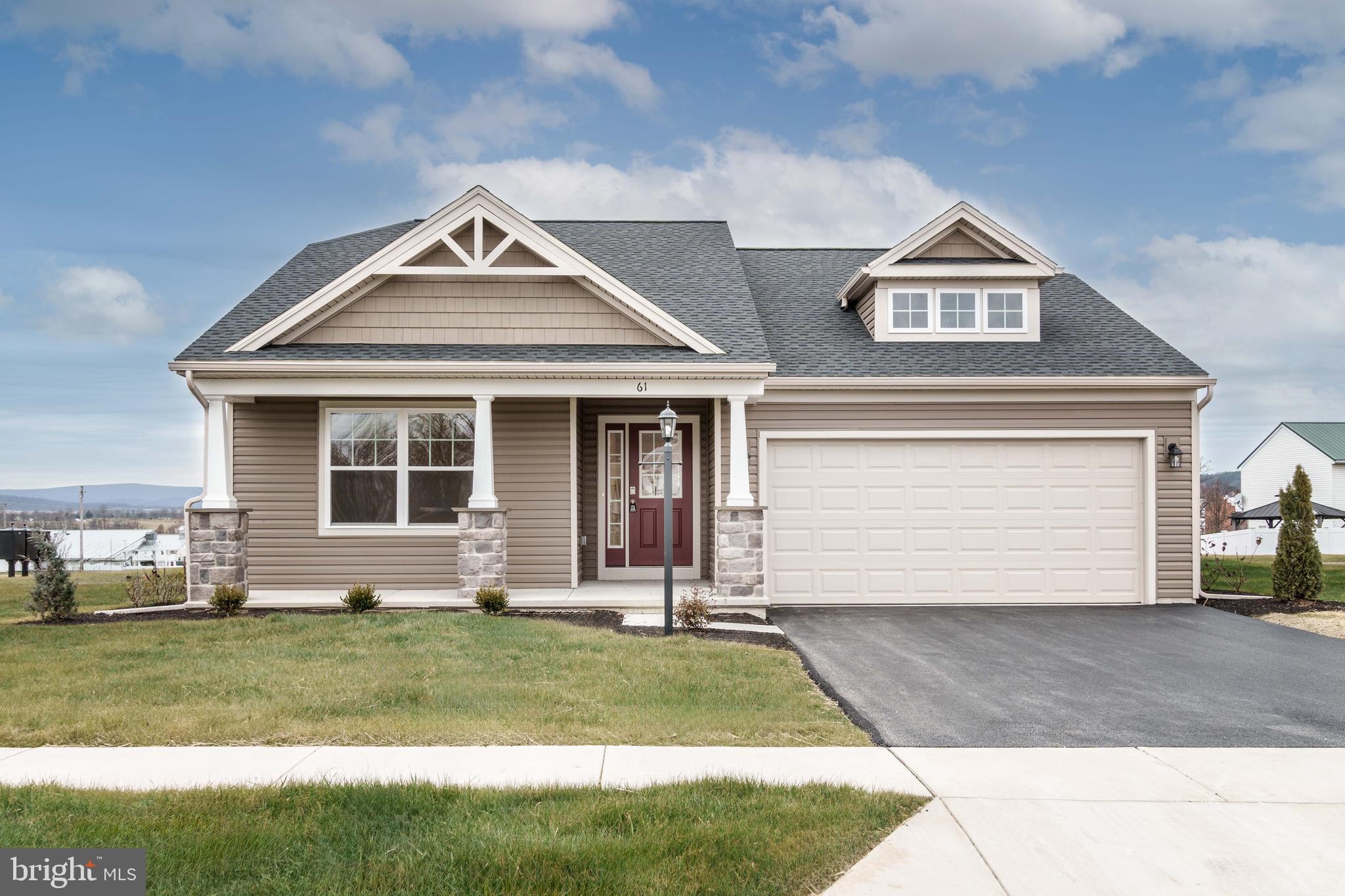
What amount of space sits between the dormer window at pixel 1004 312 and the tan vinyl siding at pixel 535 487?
6584 mm

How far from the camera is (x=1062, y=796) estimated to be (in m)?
4.07

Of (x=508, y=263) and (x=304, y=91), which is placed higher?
(x=304, y=91)

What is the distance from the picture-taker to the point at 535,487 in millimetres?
11656

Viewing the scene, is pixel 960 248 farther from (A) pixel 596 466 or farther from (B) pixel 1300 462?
→ (B) pixel 1300 462

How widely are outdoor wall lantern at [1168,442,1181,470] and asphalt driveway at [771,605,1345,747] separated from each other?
6.60 ft

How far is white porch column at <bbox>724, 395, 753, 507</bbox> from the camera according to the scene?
10.6m

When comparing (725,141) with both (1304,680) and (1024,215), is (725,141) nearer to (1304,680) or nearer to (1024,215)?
(1024,215)

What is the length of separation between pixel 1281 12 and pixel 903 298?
7.77m

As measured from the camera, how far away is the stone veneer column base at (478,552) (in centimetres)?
1055

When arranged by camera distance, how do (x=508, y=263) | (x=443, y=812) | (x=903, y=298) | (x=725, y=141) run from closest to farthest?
1. (x=443, y=812)
2. (x=508, y=263)
3. (x=903, y=298)
4. (x=725, y=141)

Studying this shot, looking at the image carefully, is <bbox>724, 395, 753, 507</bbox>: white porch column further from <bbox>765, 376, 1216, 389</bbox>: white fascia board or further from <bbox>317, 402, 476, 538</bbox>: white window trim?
<bbox>317, 402, 476, 538</bbox>: white window trim

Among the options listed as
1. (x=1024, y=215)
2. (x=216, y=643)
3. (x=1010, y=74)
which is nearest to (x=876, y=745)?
(x=216, y=643)

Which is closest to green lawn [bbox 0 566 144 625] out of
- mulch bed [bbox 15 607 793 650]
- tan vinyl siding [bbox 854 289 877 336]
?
mulch bed [bbox 15 607 793 650]

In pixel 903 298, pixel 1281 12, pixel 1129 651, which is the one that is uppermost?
pixel 1281 12
